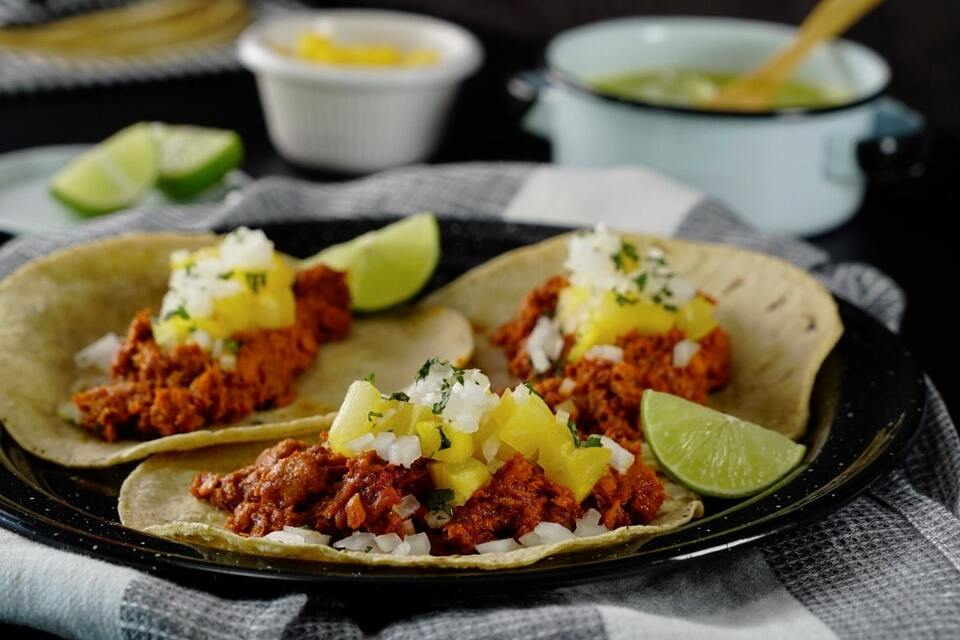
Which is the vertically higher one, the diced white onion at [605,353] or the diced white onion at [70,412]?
the diced white onion at [605,353]

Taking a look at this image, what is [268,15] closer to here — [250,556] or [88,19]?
[88,19]

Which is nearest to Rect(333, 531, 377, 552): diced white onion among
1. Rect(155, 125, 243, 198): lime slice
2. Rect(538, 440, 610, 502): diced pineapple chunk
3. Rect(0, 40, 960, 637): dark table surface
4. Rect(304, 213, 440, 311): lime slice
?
Rect(538, 440, 610, 502): diced pineapple chunk

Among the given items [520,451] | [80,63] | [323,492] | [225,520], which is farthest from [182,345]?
[80,63]

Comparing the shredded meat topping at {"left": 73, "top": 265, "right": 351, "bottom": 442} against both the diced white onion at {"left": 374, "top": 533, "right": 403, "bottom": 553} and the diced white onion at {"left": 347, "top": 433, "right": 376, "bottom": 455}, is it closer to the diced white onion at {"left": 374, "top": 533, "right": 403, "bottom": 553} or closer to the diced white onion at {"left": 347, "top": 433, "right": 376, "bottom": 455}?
the diced white onion at {"left": 347, "top": 433, "right": 376, "bottom": 455}

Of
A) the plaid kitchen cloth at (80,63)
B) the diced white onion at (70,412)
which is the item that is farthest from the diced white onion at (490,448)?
the plaid kitchen cloth at (80,63)

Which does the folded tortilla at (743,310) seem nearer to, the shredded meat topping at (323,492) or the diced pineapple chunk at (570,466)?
the diced pineapple chunk at (570,466)

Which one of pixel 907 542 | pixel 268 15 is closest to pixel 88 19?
pixel 268 15
